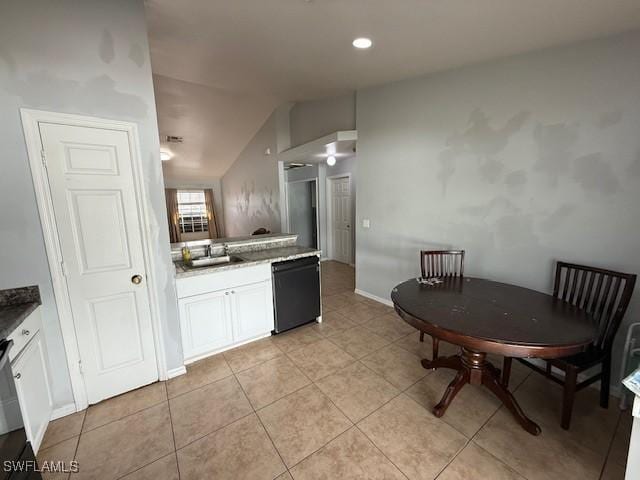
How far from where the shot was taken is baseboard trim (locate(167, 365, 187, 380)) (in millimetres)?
2271

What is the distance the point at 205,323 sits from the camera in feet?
8.11

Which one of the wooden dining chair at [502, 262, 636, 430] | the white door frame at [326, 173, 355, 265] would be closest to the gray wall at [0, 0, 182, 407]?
the wooden dining chair at [502, 262, 636, 430]

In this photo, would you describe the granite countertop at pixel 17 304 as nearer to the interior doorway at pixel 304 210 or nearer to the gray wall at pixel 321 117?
the gray wall at pixel 321 117

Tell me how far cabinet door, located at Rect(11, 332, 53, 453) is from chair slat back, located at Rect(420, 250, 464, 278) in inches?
111

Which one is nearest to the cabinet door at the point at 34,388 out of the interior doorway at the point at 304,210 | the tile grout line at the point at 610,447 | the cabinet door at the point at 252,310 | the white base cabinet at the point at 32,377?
the white base cabinet at the point at 32,377

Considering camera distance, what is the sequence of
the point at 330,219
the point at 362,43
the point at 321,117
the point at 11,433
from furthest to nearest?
the point at 330,219 < the point at 321,117 < the point at 362,43 < the point at 11,433

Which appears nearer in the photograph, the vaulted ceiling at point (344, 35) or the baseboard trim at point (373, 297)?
the vaulted ceiling at point (344, 35)

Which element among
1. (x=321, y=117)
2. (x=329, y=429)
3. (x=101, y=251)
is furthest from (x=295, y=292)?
(x=321, y=117)

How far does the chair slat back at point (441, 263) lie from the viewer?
2.63 m

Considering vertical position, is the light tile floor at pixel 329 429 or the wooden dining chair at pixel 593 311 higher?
the wooden dining chair at pixel 593 311

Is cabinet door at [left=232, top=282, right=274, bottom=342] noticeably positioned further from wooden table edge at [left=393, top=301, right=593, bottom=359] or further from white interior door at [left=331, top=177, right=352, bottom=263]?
white interior door at [left=331, top=177, right=352, bottom=263]

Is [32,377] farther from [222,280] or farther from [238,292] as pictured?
[238,292]

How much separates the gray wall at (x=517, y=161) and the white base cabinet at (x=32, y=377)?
3.30 m

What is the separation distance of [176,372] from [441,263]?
8.60 feet
